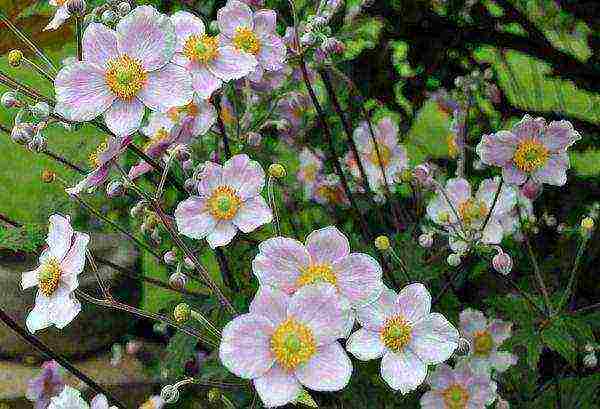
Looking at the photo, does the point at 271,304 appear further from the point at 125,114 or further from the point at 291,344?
the point at 125,114

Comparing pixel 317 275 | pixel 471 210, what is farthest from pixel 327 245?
pixel 471 210

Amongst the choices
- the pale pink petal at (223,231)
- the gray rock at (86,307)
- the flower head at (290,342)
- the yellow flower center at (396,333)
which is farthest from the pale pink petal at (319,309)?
the gray rock at (86,307)

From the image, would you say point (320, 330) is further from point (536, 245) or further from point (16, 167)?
point (16, 167)

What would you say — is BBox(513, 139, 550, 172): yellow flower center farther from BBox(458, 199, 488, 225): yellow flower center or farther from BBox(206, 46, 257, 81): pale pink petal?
BBox(206, 46, 257, 81): pale pink petal

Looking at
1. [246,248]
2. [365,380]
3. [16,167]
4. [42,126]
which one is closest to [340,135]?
[246,248]

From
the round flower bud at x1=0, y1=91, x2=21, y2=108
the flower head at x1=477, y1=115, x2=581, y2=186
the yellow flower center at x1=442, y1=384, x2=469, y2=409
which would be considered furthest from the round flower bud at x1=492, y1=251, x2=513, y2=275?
the round flower bud at x1=0, y1=91, x2=21, y2=108

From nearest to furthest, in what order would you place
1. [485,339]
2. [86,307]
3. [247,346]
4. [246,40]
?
1. [247,346]
2. [246,40]
3. [485,339]
4. [86,307]
